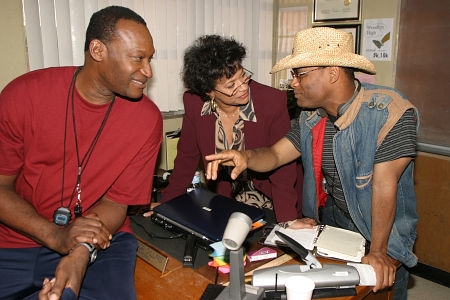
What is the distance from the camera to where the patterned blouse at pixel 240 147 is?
2.27 metres

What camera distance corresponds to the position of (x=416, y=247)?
321cm

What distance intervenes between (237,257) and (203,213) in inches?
24.6

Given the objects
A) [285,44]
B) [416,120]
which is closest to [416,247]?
[416,120]

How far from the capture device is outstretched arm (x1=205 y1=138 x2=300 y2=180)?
1.72m

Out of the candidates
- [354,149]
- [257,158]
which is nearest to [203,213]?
[257,158]

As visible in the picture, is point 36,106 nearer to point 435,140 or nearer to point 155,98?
point 155,98

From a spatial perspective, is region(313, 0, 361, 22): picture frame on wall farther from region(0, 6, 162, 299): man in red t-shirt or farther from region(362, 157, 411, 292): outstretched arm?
region(0, 6, 162, 299): man in red t-shirt

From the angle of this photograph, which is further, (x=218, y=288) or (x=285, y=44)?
(x=285, y=44)

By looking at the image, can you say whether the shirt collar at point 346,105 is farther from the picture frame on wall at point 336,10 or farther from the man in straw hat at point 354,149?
the picture frame on wall at point 336,10

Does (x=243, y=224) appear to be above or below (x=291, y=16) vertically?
below

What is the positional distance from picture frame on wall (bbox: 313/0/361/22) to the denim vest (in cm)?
184

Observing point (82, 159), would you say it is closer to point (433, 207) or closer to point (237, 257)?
point (237, 257)

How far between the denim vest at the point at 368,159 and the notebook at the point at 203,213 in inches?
18.1

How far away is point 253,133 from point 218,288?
1126 millimetres
